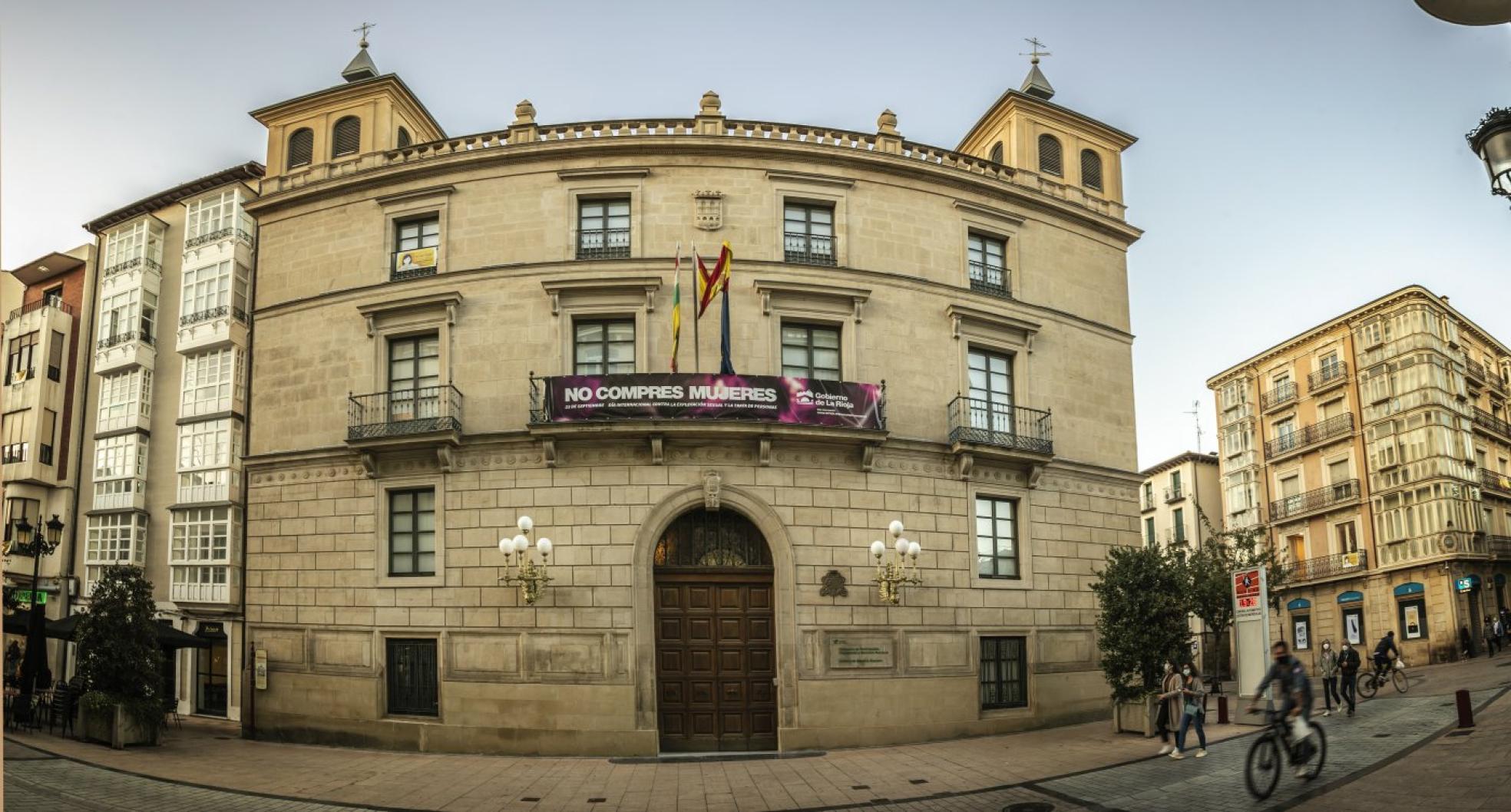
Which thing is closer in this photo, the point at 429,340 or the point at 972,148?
the point at 429,340

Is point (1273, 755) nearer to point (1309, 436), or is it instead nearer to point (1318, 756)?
point (1318, 756)

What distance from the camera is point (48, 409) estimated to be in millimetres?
41656

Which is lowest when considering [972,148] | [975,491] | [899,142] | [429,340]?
[975,491]

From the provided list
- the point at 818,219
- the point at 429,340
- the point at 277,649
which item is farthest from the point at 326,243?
the point at 818,219

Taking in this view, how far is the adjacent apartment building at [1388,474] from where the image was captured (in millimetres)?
46906

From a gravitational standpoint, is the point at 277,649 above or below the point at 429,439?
below

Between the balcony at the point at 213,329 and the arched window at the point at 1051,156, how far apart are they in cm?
2497

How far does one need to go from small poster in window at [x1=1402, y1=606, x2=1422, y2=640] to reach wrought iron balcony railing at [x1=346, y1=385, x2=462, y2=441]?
4434 centimetres

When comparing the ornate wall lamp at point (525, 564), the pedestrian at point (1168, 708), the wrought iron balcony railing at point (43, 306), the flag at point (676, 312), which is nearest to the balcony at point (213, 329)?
the wrought iron balcony railing at point (43, 306)

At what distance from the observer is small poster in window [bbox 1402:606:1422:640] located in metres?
46.9

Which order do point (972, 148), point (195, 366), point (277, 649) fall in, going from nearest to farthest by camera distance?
1. point (277, 649)
2. point (972, 148)
3. point (195, 366)

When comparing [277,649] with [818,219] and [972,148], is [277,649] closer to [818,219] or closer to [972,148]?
[818,219]

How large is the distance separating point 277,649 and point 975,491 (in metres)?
17.2

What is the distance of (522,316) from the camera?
2436cm
